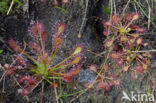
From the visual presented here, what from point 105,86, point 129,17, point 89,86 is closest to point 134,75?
point 105,86

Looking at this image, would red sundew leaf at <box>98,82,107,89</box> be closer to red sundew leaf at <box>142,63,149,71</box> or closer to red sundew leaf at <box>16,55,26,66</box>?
red sundew leaf at <box>142,63,149,71</box>

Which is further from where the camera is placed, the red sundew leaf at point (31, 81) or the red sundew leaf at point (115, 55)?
the red sundew leaf at point (115, 55)

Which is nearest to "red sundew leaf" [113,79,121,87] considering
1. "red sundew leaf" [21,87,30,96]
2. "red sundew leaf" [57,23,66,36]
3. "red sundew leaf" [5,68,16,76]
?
"red sundew leaf" [57,23,66,36]

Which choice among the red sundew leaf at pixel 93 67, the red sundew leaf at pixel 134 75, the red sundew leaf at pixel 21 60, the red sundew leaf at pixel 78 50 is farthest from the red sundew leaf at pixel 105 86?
the red sundew leaf at pixel 21 60

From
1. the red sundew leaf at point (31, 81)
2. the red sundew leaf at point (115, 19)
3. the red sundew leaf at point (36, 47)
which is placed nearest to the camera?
→ the red sundew leaf at point (31, 81)

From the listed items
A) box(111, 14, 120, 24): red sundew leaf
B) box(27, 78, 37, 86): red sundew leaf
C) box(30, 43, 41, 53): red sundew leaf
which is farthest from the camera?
box(111, 14, 120, 24): red sundew leaf

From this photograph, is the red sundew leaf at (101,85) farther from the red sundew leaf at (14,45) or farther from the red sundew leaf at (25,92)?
the red sundew leaf at (14,45)

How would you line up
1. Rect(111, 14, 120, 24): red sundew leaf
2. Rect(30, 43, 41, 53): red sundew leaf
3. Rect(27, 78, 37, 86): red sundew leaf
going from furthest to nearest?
Rect(111, 14, 120, 24): red sundew leaf < Rect(30, 43, 41, 53): red sundew leaf < Rect(27, 78, 37, 86): red sundew leaf

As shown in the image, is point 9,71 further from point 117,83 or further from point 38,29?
point 117,83

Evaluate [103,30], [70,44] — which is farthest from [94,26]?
[70,44]
